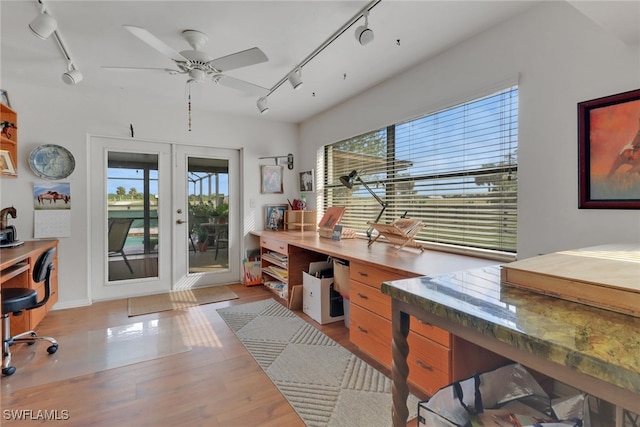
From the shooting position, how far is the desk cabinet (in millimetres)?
1448

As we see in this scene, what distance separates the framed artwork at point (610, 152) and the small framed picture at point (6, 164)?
458 cm

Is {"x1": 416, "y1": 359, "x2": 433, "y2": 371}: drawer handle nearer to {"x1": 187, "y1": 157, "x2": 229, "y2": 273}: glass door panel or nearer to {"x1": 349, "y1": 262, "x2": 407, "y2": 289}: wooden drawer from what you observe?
{"x1": 349, "y1": 262, "x2": 407, "y2": 289}: wooden drawer

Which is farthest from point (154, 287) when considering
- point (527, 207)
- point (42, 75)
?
point (527, 207)

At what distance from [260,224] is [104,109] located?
7.60ft

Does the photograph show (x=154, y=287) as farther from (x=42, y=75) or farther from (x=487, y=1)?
(x=487, y=1)

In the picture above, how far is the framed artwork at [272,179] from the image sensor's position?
4375 mm

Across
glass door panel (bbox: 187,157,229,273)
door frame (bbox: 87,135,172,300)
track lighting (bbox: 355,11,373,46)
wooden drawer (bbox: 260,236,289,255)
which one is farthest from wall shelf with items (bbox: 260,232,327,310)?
track lighting (bbox: 355,11,373,46)

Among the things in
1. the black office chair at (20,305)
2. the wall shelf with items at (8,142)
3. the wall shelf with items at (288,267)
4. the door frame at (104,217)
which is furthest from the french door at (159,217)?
the black office chair at (20,305)

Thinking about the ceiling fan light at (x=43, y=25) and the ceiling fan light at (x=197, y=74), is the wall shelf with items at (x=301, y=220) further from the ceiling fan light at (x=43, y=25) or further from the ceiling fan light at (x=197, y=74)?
the ceiling fan light at (x=43, y=25)

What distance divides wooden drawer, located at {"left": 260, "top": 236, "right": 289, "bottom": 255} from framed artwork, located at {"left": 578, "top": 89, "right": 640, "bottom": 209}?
2.46 m

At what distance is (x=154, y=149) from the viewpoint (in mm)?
3762

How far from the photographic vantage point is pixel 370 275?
205cm

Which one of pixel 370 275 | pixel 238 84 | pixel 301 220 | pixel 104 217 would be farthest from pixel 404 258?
pixel 104 217

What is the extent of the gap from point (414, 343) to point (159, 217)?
342 cm
